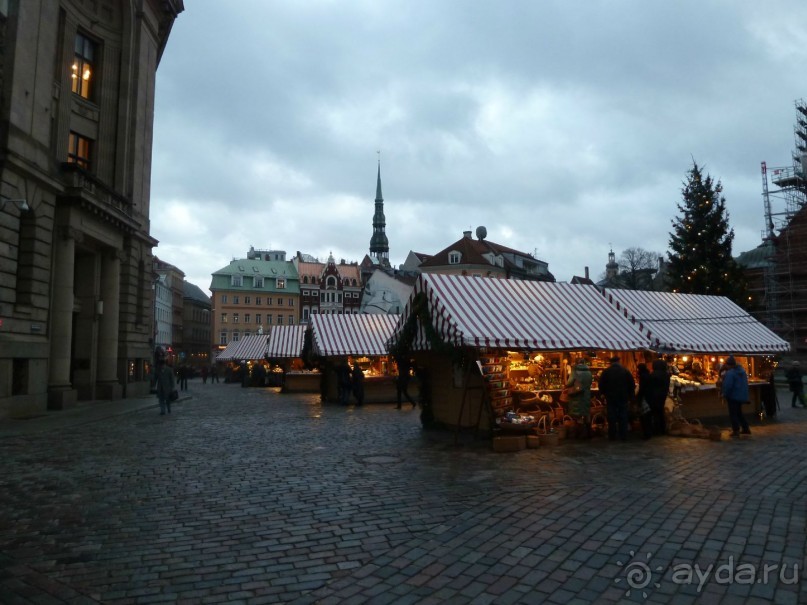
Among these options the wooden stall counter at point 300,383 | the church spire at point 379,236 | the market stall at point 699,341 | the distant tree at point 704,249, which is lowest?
the wooden stall counter at point 300,383

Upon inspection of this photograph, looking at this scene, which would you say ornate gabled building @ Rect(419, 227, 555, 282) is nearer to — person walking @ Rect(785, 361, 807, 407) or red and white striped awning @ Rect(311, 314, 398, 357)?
red and white striped awning @ Rect(311, 314, 398, 357)

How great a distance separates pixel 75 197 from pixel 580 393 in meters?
19.7

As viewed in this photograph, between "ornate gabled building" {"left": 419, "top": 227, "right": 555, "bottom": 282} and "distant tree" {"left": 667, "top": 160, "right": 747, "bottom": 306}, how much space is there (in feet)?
88.1

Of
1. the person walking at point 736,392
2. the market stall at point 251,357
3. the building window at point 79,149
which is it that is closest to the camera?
the person walking at point 736,392

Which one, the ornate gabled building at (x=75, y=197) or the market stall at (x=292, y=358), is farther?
the market stall at (x=292, y=358)

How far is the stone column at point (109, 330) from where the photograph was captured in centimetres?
2619

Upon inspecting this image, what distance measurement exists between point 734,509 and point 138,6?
32926mm

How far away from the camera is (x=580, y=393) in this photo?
12992 millimetres

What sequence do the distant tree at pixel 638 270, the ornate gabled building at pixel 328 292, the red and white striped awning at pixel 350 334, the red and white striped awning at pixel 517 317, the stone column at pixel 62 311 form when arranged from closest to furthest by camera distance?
the red and white striped awning at pixel 517 317 < the stone column at pixel 62 311 < the red and white striped awning at pixel 350 334 < the distant tree at pixel 638 270 < the ornate gabled building at pixel 328 292

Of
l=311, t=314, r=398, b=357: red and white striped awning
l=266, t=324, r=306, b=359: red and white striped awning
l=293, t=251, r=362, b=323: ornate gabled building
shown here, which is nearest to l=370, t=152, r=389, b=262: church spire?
l=293, t=251, r=362, b=323: ornate gabled building

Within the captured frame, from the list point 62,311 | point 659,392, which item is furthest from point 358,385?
point 659,392

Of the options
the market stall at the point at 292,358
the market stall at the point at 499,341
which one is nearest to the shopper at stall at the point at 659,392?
the market stall at the point at 499,341

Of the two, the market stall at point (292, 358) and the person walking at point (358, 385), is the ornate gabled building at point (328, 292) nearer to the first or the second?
the market stall at point (292, 358)

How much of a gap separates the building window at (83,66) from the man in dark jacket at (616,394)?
83.2 feet
